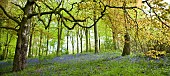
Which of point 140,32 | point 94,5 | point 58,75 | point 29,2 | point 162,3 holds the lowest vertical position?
point 58,75

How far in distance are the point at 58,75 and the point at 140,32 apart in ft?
17.8

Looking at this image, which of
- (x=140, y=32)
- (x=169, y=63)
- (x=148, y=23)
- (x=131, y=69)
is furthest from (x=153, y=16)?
(x=169, y=63)

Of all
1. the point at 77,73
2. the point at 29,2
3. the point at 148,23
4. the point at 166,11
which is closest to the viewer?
the point at 166,11

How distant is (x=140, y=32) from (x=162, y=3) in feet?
8.46

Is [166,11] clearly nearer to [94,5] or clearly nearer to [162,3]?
[162,3]

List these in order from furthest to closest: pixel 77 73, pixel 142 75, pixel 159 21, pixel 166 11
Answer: pixel 77 73, pixel 142 75, pixel 159 21, pixel 166 11

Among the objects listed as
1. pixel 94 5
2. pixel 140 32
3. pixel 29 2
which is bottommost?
pixel 140 32

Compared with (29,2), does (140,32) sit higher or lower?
lower

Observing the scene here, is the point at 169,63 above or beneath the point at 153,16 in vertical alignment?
beneath

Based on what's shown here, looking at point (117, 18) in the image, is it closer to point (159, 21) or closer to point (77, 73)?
point (77, 73)

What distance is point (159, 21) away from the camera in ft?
29.2

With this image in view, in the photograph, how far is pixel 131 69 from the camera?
12789mm

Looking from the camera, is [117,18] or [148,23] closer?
[148,23]

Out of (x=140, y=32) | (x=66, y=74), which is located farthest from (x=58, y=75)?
(x=140, y=32)
